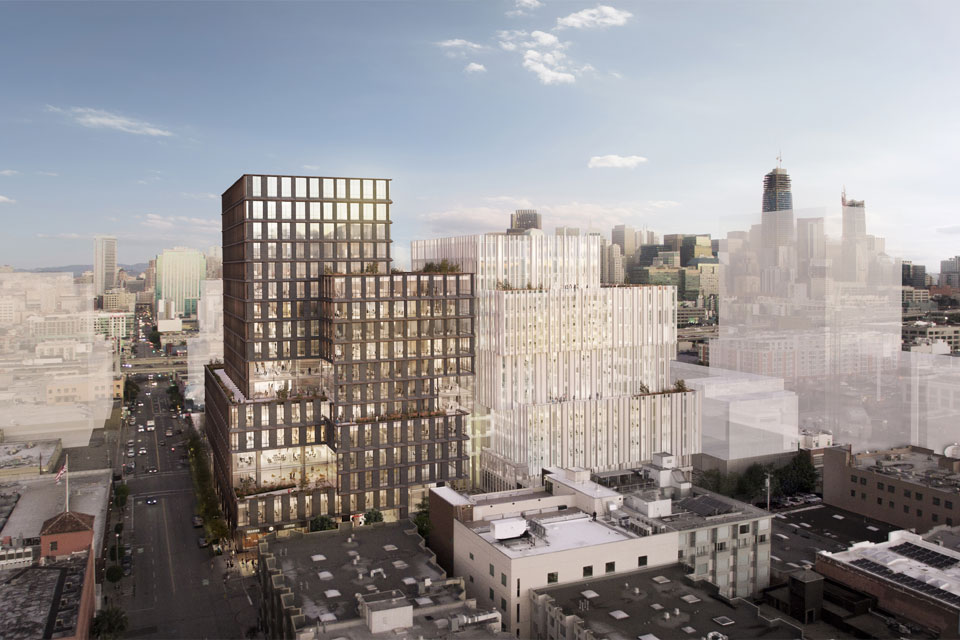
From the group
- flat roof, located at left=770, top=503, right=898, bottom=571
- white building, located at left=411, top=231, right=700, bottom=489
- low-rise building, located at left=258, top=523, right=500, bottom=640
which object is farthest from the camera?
white building, located at left=411, top=231, right=700, bottom=489

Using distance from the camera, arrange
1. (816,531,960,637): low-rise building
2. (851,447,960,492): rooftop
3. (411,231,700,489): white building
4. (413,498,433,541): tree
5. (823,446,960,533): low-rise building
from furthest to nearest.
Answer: (411,231,700,489): white building, (851,447,960,492): rooftop, (823,446,960,533): low-rise building, (413,498,433,541): tree, (816,531,960,637): low-rise building

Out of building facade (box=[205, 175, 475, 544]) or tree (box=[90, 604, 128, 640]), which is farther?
building facade (box=[205, 175, 475, 544])

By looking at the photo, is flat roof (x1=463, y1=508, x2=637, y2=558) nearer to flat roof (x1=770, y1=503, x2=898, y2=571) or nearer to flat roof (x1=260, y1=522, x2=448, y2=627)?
flat roof (x1=260, y1=522, x2=448, y2=627)

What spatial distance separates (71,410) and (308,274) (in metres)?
62.8

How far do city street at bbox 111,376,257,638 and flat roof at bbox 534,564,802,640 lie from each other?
31.5 m

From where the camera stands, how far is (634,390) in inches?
3600

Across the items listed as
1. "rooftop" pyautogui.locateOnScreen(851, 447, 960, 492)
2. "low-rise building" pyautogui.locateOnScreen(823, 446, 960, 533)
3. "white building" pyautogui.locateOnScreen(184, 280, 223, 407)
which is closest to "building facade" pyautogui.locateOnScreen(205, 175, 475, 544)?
"low-rise building" pyautogui.locateOnScreen(823, 446, 960, 533)

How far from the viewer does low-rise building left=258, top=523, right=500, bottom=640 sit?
38.8 m

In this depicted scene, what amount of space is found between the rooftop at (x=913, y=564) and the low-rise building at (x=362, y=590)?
93.6ft

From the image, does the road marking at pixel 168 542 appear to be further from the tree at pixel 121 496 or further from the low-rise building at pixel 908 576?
the low-rise building at pixel 908 576

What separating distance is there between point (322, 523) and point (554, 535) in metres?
29.7

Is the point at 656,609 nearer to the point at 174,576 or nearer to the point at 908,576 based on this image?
the point at 908,576

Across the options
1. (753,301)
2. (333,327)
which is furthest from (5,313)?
(753,301)

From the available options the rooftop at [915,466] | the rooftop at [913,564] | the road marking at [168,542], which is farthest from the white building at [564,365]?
the rooftop at [913,564]
